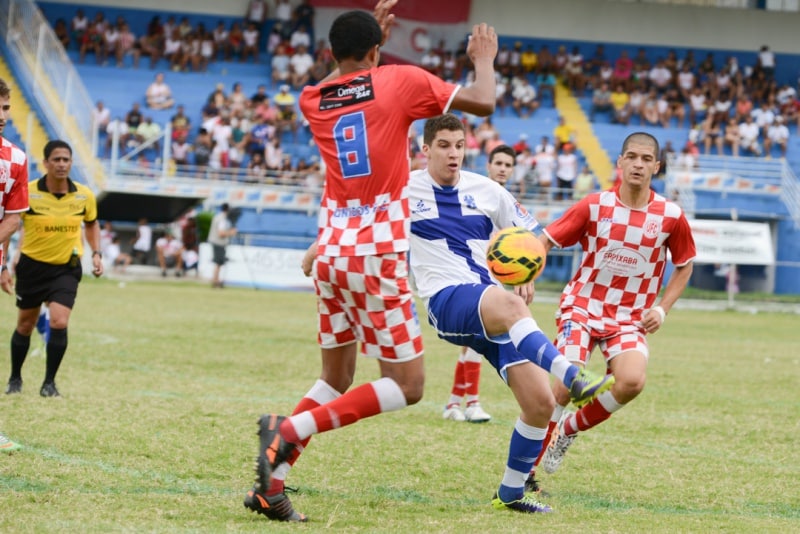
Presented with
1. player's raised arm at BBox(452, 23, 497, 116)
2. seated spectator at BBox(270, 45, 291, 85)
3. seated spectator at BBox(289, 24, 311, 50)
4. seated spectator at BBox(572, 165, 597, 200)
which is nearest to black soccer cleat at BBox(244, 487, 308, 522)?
player's raised arm at BBox(452, 23, 497, 116)

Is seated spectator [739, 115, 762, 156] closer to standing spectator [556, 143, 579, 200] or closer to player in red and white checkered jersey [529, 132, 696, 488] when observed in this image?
standing spectator [556, 143, 579, 200]

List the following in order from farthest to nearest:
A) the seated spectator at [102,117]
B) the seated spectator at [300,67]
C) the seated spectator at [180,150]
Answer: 1. the seated spectator at [300,67]
2. the seated spectator at [180,150]
3. the seated spectator at [102,117]

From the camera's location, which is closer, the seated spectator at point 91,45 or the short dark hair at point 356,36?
the short dark hair at point 356,36

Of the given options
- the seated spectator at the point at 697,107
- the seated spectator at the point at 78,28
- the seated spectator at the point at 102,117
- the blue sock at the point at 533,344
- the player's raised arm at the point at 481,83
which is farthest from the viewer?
the seated spectator at the point at 697,107

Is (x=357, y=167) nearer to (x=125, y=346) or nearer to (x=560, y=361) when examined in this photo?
(x=560, y=361)

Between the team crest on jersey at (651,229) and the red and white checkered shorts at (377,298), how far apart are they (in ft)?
8.12

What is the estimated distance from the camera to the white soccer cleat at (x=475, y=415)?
9938mm

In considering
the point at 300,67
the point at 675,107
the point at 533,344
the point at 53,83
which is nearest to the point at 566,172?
the point at 675,107

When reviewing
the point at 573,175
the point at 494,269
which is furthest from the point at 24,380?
the point at 573,175

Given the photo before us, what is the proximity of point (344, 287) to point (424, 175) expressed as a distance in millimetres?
1628

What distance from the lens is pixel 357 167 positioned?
5.68 metres

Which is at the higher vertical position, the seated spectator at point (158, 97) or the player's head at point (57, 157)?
the seated spectator at point (158, 97)

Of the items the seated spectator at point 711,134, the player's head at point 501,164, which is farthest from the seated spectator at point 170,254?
the player's head at point 501,164

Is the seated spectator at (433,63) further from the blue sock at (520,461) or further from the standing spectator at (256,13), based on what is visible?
the blue sock at (520,461)
